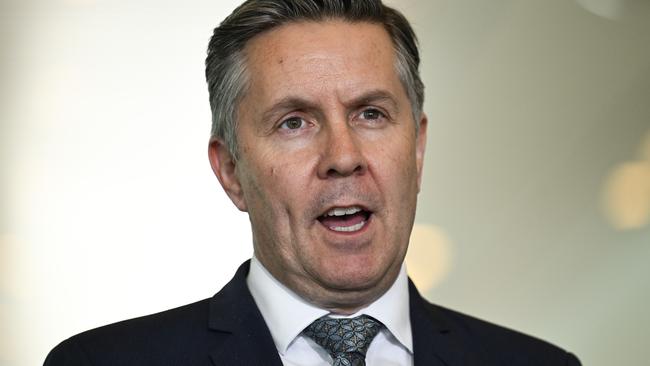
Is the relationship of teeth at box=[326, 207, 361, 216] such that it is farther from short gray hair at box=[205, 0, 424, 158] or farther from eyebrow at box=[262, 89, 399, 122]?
short gray hair at box=[205, 0, 424, 158]

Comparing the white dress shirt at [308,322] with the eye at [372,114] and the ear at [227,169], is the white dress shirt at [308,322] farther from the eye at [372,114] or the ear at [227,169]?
the eye at [372,114]

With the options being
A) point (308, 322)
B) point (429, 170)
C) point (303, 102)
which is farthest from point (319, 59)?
point (429, 170)

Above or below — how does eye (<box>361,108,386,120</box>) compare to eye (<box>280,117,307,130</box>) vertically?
above

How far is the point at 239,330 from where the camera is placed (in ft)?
9.10

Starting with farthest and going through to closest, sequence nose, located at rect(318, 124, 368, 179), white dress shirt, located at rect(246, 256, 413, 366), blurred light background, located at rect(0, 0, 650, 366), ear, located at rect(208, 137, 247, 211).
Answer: blurred light background, located at rect(0, 0, 650, 366)
ear, located at rect(208, 137, 247, 211)
white dress shirt, located at rect(246, 256, 413, 366)
nose, located at rect(318, 124, 368, 179)

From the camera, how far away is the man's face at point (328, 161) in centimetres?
272

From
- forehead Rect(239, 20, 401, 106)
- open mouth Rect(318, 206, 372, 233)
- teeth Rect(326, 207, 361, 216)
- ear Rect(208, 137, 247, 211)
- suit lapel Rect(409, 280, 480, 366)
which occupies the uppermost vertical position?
forehead Rect(239, 20, 401, 106)

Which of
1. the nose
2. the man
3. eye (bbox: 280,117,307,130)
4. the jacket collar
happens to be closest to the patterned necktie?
the man

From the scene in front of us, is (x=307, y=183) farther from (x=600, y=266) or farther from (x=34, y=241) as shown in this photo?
(x=600, y=266)

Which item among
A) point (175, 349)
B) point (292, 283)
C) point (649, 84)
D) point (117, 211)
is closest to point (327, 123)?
point (292, 283)

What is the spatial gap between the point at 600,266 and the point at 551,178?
14.4 inches

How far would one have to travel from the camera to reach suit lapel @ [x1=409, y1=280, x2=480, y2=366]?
2852 millimetres

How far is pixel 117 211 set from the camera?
153 inches

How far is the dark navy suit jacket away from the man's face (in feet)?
0.48
